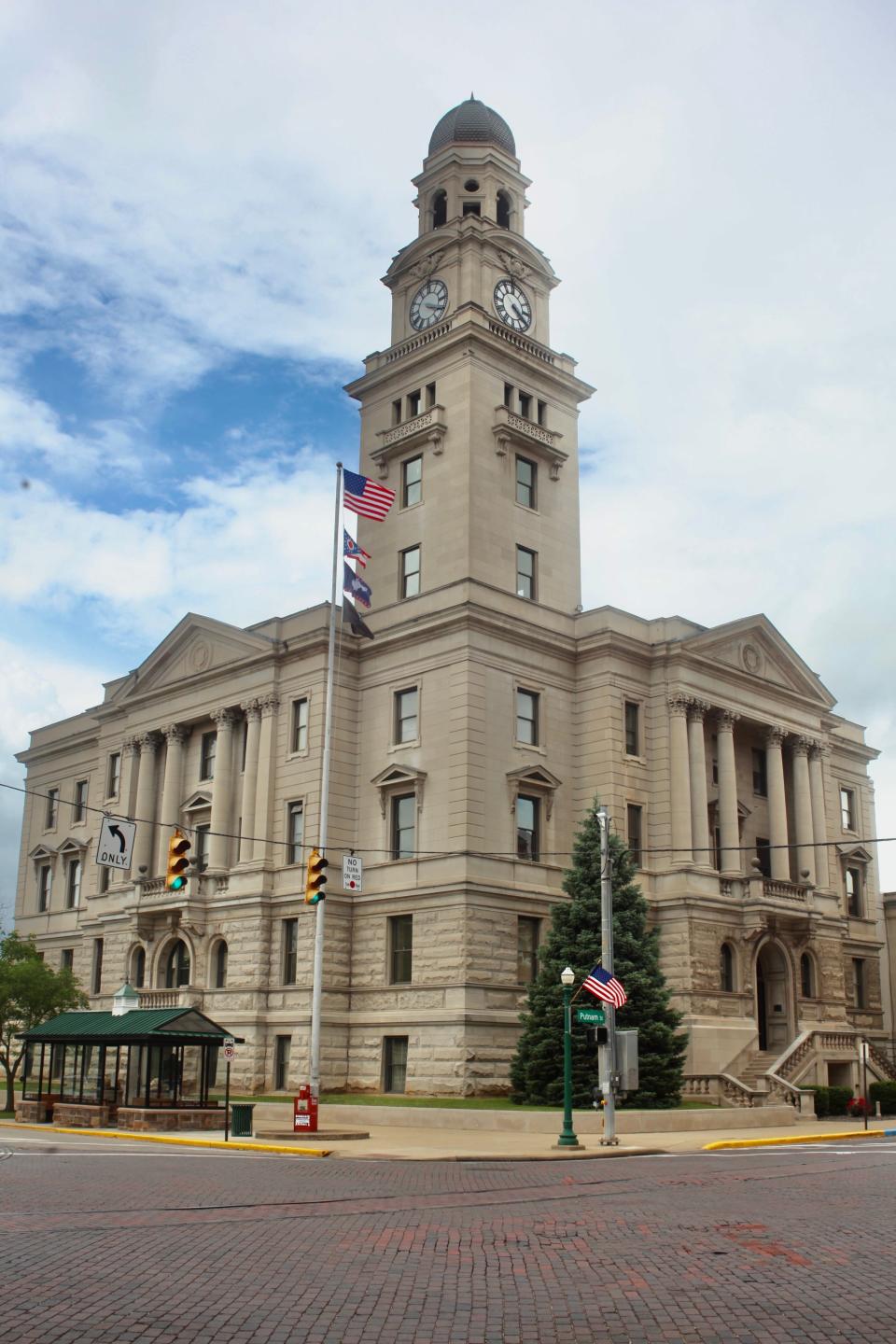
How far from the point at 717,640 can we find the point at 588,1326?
150 feet

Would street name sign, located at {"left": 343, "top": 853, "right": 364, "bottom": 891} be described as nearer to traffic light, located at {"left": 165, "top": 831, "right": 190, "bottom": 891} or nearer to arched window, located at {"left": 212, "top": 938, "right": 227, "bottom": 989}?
traffic light, located at {"left": 165, "top": 831, "right": 190, "bottom": 891}

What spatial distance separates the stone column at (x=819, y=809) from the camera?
56875 millimetres

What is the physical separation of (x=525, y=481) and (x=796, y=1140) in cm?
2949

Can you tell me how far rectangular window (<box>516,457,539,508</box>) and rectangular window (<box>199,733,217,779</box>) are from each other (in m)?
16.7

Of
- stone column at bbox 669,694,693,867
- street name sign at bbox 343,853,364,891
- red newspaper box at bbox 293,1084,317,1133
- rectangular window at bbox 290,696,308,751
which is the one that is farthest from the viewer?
rectangular window at bbox 290,696,308,751

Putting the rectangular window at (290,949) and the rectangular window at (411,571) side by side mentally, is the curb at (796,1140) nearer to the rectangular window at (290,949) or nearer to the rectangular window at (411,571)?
the rectangular window at (290,949)

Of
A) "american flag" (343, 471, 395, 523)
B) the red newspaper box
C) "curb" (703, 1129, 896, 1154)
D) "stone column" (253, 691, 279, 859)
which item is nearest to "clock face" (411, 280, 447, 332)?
"american flag" (343, 471, 395, 523)

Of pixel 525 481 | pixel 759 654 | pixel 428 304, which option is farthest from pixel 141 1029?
pixel 428 304

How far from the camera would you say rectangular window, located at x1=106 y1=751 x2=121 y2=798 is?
63.8m

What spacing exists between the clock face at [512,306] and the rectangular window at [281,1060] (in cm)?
3085

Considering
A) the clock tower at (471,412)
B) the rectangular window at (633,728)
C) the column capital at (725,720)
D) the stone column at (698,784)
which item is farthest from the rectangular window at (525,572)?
the column capital at (725,720)

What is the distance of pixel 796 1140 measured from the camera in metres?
35.6

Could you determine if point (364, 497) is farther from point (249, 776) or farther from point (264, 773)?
point (249, 776)

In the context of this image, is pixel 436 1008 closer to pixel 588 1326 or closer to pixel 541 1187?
pixel 541 1187
